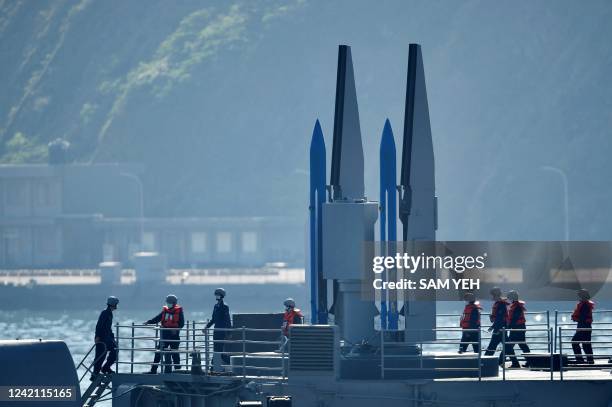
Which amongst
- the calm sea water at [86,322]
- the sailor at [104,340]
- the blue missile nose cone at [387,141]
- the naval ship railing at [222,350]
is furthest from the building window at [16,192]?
the sailor at [104,340]

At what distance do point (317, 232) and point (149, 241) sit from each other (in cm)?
14556

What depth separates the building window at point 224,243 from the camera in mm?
184875

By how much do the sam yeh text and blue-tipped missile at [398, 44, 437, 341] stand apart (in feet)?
3.36

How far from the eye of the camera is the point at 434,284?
36.8 meters

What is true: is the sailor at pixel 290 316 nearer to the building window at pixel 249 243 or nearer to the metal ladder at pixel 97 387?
the metal ladder at pixel 97 387

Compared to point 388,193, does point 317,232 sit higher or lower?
lower

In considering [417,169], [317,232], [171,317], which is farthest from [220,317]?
[417,169]

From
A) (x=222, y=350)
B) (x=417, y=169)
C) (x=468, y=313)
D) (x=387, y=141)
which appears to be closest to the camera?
(x=468, y=313)

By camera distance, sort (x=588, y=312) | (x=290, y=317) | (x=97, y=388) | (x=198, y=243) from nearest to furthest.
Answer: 1. (x=588, y=312)
2. (x=290, y=317)
3. (x=97, y=388)
4. (x=198, y=243)

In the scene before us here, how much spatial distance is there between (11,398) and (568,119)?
167760 mm

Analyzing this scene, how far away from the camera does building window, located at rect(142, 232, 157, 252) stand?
594 ft

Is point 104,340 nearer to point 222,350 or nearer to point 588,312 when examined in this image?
point 222,350

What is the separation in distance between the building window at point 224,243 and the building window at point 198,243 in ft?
5.64

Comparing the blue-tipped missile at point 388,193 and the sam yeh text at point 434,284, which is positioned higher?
the blue-tipped missile at point 388,193
